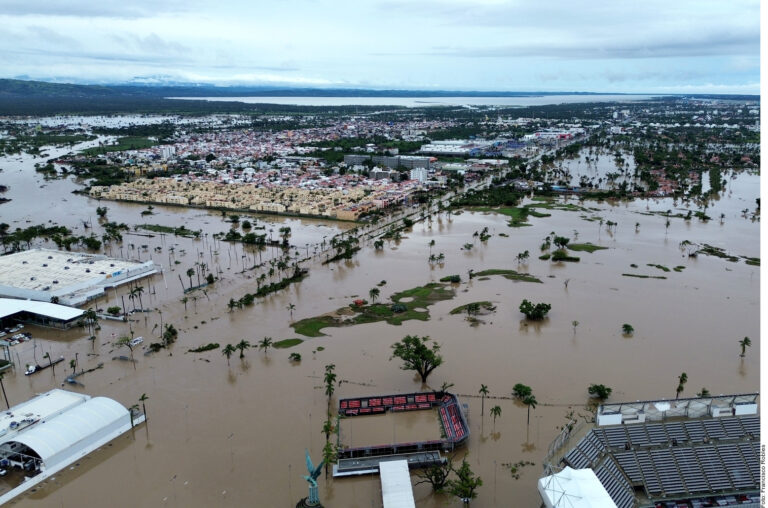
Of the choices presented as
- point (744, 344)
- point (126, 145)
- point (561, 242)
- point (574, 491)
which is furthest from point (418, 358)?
point (126, 145)

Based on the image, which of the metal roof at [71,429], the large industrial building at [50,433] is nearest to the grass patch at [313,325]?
the large industrial building at [50,433]

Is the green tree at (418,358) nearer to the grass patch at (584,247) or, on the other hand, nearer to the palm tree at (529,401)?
the palm tree at (529,401)

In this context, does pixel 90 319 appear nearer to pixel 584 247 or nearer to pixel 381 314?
pixel 381 314

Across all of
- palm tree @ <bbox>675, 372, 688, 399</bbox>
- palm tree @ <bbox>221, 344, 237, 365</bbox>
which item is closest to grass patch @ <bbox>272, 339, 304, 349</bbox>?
palm tree @ <bbox>221, 344, 237, 365</bbox>

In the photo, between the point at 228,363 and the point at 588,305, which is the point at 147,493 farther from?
the point at 588,305

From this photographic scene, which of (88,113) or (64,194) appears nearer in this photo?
(64,194)

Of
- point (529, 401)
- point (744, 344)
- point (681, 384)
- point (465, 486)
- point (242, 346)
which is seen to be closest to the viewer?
point (465, 486)

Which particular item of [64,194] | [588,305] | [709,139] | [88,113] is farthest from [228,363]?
[88,113]
